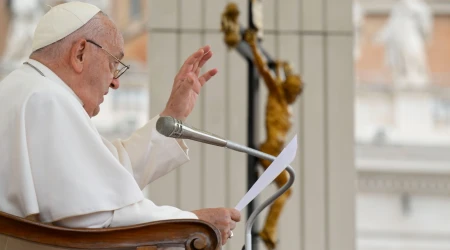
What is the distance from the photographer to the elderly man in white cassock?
207 cm

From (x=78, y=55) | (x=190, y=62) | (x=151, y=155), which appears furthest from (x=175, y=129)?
(x=151, y=155)

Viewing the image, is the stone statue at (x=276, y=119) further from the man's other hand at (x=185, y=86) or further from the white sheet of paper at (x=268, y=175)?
the white sheet of paper at (x=268, y=175)

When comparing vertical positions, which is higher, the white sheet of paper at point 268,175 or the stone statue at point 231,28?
the stone statue at point 231,28

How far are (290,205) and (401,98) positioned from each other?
26.3 ft

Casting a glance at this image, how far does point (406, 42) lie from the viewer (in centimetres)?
1396

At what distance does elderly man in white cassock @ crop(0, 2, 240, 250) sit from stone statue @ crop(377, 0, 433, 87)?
467 inches

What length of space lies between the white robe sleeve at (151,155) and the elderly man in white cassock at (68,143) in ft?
1.15

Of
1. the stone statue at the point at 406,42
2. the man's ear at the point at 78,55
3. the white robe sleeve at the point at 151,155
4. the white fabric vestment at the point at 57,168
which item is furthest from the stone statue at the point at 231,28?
the stone statue at the point at 406,42

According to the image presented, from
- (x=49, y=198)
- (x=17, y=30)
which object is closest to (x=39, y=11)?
(x=17, y=30)

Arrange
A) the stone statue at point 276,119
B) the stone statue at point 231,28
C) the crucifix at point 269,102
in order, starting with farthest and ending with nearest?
1. the stone statue at point 276,119
2. the crucifix at point 269,102
3. the stone statue at point 231,28

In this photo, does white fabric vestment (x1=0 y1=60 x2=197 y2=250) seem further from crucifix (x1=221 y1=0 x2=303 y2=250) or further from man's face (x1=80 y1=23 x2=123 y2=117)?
crucifix (x1=221 y1=0 x2=303 y2=250)

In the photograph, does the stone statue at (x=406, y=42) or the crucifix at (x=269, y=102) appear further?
the stone statue at (x=406, y=42)

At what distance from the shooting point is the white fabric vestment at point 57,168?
2059 mm

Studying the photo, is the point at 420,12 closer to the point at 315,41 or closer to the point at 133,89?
the point at 133,89
